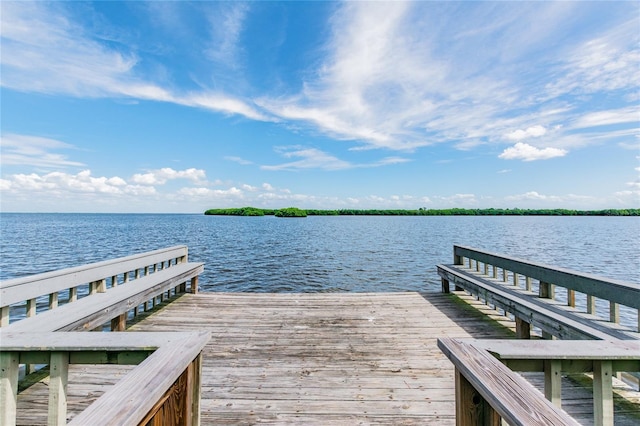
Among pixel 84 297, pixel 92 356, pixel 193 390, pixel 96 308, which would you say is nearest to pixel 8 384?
pixel 92 356

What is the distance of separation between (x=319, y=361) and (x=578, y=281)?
3.00 metres

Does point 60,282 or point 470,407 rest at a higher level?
point 60,282

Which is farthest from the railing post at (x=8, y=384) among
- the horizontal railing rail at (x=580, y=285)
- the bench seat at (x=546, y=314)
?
the horizontal railing rail at (x=580, y=285)

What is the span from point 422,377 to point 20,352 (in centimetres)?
308

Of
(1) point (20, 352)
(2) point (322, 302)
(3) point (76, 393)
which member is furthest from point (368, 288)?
(1) point (20, 352)

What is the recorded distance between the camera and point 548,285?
4227 millimetres

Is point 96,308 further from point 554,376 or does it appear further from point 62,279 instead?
point 554,376

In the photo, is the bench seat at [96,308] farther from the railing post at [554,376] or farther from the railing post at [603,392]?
the railing post at [603,392]

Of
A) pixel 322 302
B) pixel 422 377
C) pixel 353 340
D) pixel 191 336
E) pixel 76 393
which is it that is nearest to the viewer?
pixel 191 336

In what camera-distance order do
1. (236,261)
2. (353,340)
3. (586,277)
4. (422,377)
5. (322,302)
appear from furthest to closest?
(236,261), (322,302), (353,340), (586,277), (422,377)

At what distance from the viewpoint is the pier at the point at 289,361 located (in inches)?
56.1

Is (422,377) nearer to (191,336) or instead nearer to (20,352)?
(191,336)

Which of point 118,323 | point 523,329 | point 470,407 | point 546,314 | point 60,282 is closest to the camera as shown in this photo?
point 470,407

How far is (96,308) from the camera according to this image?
137 inches
